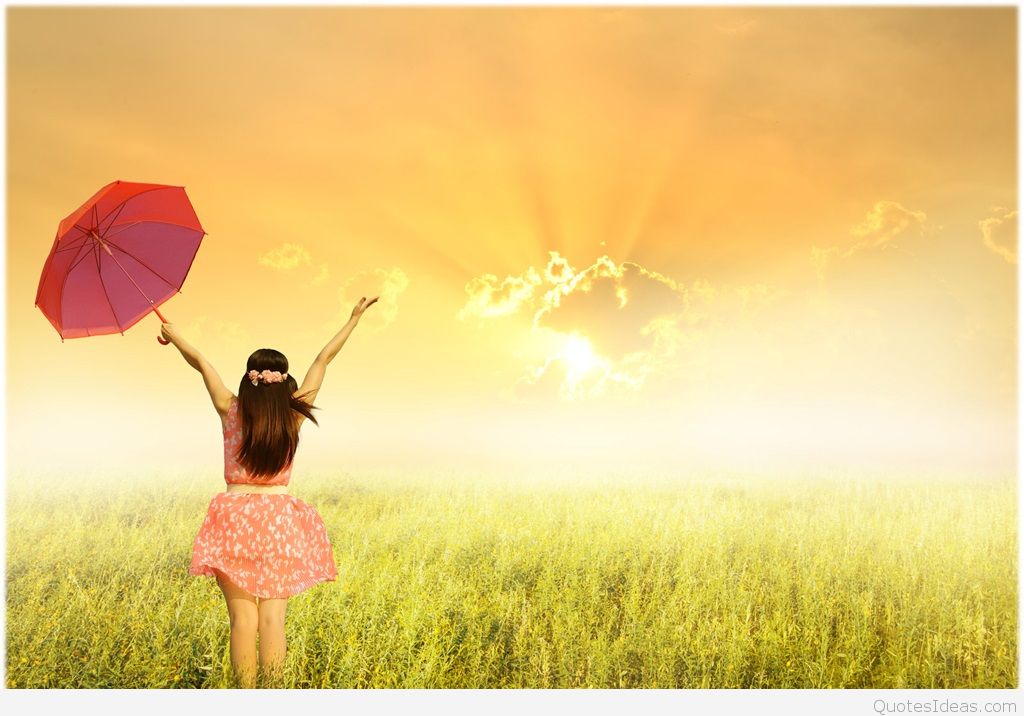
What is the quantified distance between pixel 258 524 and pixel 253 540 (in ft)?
0.29

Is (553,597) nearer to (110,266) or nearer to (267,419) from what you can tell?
(267,419)

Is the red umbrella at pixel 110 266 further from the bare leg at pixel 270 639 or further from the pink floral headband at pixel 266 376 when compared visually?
the bare leg at pixel 270 639

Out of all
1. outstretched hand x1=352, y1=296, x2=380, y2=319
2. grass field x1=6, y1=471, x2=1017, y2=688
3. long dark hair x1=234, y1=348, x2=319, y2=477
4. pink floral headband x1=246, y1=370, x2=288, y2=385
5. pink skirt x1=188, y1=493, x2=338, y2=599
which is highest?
outstretched hand x1=352, y1=296, x2=380, y2=319

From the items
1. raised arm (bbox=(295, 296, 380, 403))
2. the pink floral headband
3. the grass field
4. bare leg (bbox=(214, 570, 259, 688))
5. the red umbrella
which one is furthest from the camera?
the grass field

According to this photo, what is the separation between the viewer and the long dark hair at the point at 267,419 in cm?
414

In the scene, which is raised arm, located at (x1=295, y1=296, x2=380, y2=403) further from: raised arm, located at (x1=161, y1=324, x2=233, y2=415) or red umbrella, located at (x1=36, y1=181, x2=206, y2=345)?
red umbrella, located at (x1=36, y1=181, x2=206, y2=345)

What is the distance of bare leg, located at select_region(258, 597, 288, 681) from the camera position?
4105 mm

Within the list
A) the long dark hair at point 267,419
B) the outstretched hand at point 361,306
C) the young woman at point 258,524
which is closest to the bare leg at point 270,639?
the young woman at point 258,524

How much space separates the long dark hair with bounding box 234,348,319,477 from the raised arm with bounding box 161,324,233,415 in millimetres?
128

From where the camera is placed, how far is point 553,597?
563cm

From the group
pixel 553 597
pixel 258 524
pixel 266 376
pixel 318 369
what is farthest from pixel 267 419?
pixel 553 597

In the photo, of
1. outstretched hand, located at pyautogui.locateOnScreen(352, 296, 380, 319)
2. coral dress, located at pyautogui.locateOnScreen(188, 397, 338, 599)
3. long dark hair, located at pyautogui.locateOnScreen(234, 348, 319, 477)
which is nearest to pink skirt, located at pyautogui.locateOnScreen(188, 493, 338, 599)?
coral dress, located at pyautogui.locateOnScreen(188, 397, 338, 599)

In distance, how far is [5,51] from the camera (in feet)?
25.8
